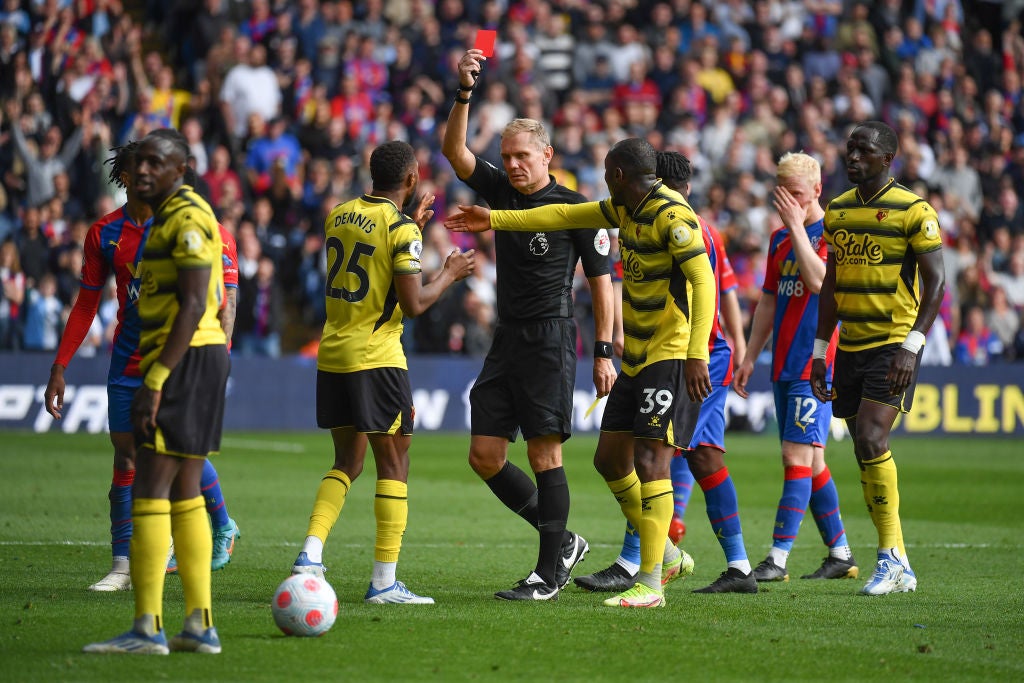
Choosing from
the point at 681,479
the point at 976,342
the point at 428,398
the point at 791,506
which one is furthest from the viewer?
the point at 976,342

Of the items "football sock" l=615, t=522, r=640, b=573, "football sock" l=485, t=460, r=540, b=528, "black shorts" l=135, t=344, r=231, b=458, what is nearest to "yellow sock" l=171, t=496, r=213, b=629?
"black shorts" l=135, t=344, r=231, b=458

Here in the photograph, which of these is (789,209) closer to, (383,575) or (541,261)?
(541,261)

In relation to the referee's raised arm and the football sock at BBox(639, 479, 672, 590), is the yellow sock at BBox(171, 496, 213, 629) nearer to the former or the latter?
the football sock at BBox(639, 479, 672, 590)

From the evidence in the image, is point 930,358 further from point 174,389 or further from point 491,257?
point 174,389

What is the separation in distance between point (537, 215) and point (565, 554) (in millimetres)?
1887

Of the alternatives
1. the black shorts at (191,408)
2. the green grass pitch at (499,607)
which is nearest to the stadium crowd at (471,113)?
the green grass pitch at (499,607)

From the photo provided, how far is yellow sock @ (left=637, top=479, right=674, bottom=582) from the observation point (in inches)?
289

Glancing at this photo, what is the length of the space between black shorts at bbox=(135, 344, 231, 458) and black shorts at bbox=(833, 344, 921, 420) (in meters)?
3.73

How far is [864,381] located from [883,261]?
26.3 inches

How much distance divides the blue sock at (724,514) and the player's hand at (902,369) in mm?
1136

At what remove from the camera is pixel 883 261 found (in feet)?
26.2

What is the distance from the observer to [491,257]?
72.7ft

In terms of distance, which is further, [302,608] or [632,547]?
[632,547]

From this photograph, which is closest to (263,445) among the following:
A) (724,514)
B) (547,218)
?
(724,514)
